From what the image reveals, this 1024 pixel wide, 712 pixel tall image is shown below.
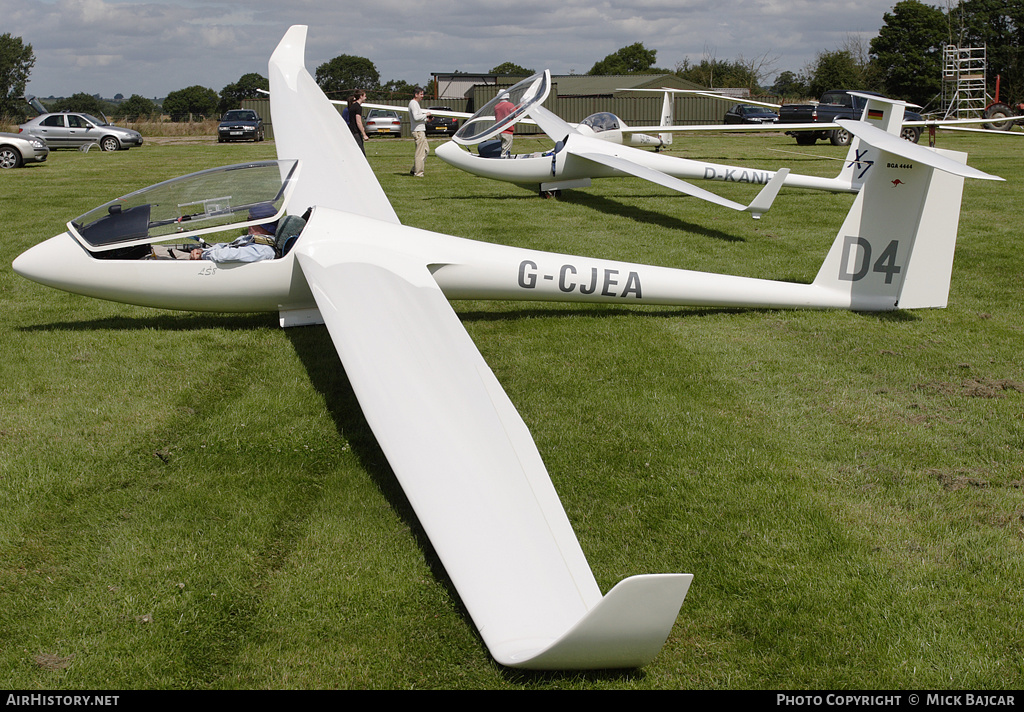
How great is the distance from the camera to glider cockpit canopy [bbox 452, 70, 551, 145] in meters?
13.9

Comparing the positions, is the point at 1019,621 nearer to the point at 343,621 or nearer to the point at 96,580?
the point at 343,621

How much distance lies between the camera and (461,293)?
23.7 feet

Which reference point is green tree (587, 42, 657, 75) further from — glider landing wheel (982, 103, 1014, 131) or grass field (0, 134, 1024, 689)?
grass field (0, 134, 1024, 689)

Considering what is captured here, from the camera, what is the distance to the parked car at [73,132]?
97.9ft

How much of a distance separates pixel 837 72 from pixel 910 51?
750 centimetres

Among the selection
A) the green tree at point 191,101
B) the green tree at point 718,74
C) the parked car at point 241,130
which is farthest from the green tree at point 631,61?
the parked car at point 241,130

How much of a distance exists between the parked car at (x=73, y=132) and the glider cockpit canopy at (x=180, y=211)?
2744cm

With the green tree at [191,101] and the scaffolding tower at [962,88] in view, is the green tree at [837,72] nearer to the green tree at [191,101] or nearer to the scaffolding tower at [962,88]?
the scaffolding tower at [962,88]

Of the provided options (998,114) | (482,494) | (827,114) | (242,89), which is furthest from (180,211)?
(242,89)

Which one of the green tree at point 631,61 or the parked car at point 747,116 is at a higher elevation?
the green tree at point 631,61

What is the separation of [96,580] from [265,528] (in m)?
0.85

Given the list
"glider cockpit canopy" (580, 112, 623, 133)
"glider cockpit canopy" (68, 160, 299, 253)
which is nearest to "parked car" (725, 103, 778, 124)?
"glider cockpit canopy" (580, 112, 623, 133)

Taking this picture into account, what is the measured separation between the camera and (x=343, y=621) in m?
3.53
